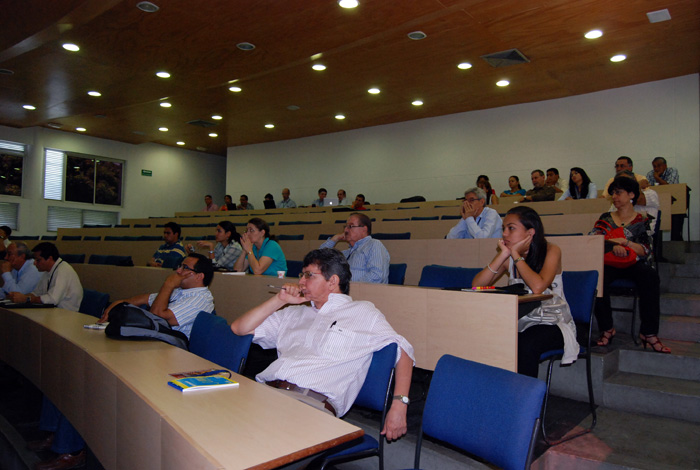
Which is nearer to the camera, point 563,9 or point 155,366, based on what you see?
point 155,366

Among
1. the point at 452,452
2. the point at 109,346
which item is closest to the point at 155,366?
the point at 109,346

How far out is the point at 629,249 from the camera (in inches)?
131

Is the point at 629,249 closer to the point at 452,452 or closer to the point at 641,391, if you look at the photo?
the point at 641,391

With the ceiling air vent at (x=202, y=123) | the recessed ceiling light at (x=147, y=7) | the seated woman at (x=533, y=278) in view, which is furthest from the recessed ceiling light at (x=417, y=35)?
the ceiling air vent at (x=202, y=123)

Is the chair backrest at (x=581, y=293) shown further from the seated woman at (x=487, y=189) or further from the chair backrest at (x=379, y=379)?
the seated woman at (x=487, y=189)

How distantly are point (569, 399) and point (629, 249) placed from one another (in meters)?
1.18

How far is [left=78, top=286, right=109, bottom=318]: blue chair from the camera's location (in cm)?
370

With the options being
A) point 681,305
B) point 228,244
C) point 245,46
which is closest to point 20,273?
point 228,244

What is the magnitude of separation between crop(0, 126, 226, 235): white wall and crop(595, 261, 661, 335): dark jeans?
42.8ft

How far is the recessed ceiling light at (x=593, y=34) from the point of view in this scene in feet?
20.3

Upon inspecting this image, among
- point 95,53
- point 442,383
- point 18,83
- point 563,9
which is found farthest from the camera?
point 18,83

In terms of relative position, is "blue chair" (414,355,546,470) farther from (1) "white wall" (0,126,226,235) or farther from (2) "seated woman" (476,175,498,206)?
(1) "white wall" (0,126,226,235)

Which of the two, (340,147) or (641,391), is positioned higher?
(340,147)

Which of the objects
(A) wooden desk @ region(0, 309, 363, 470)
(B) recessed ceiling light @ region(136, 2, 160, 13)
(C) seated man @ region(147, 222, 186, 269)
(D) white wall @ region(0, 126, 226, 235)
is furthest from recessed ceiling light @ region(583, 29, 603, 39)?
(D) white wall @ region(0, 126, 226, 235)
